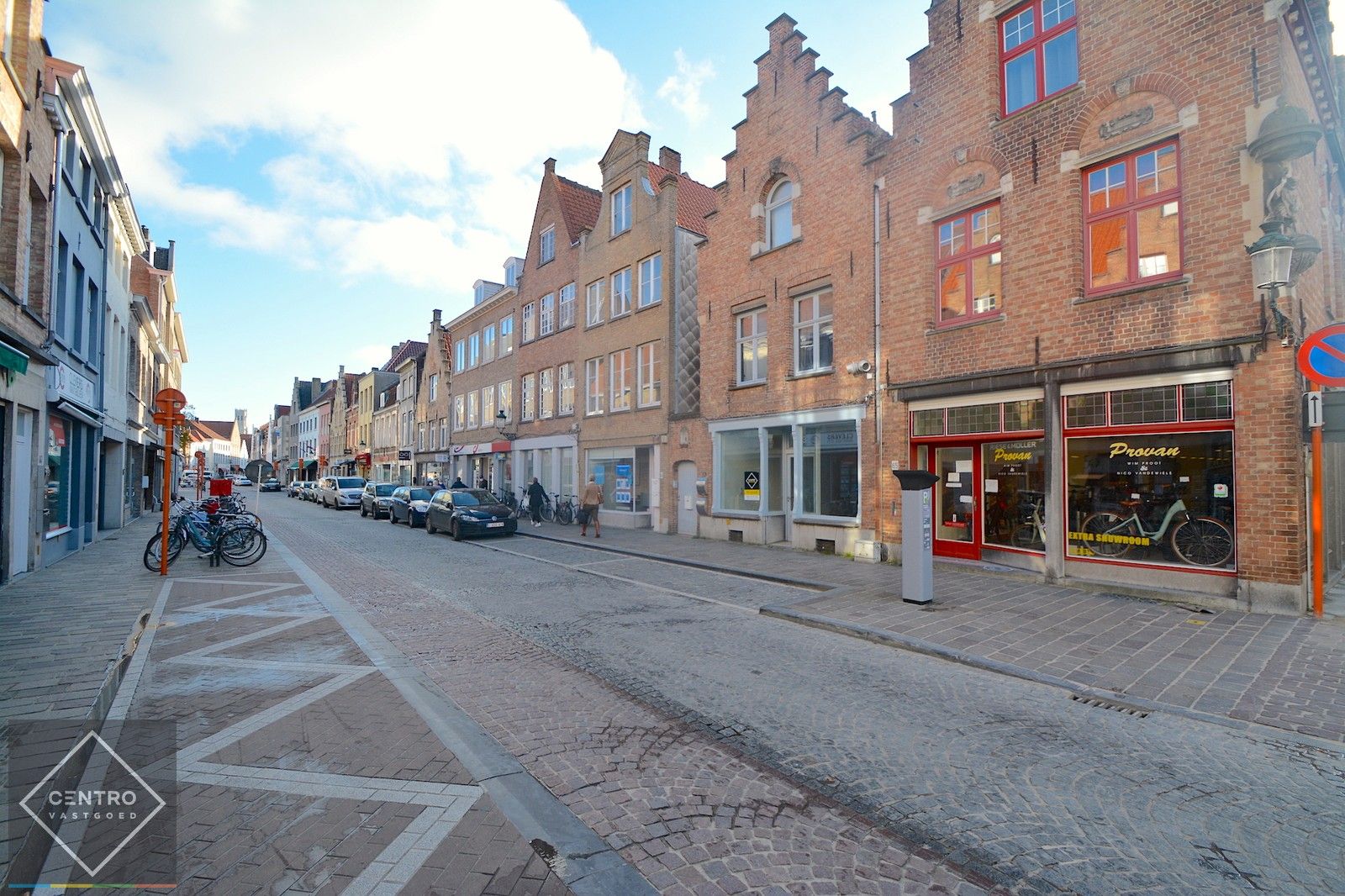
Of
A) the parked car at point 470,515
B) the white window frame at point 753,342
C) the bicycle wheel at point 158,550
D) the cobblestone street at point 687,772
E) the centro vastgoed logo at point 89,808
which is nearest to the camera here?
the cobblestone street at point 687,772

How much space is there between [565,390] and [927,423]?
15.5m

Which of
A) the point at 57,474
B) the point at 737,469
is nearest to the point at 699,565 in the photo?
the point at 737,469

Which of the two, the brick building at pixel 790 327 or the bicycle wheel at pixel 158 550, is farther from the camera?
the brick building at pixel 790 327

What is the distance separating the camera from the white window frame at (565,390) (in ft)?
79.5

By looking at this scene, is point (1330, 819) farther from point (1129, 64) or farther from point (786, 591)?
point (1129, 64)

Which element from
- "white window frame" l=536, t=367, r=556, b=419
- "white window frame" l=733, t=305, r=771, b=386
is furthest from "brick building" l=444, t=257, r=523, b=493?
"white window frame" l=733, t=305, r=771, b=386

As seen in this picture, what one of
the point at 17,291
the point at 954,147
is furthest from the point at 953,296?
the point at 17,291

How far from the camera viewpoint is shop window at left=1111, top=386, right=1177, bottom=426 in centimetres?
891

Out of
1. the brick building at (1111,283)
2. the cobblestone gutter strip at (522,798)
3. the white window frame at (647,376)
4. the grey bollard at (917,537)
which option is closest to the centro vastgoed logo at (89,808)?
the cobblestone gutter strip at (522,798)

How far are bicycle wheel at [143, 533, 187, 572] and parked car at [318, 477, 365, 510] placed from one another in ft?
69.6

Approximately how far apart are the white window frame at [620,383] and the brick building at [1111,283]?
993 centimetres

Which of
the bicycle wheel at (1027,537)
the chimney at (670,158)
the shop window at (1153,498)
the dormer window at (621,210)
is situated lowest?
the bicycle wheel at (1027,537)

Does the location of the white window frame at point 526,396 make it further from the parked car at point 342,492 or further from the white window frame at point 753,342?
the white window frame at point 753,342

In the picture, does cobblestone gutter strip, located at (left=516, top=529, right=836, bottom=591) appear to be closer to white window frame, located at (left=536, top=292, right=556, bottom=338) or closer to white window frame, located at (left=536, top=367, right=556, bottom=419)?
white window frame, located at (left=536, top=367, right=556, bottom=419)
